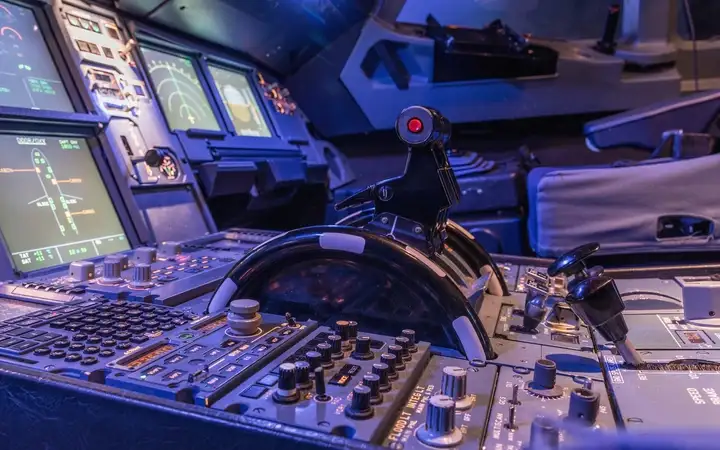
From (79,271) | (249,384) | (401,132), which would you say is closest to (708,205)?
(401,132)

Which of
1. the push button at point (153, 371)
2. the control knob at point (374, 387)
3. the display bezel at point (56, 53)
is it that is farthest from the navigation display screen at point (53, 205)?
the control knob at point (374, 387)

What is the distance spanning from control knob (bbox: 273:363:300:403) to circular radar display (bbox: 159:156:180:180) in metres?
1.73

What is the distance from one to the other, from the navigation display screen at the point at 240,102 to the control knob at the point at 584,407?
2.72 meters

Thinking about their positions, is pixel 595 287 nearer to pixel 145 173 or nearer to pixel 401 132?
pixel 401 132

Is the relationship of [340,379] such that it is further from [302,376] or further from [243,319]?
[243,319]

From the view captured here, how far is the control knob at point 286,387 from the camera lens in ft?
2.88

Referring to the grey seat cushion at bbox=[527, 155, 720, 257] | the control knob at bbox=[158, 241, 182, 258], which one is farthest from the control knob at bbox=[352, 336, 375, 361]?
the grey seat cushion at bbox=[527, 155, 720, 257]

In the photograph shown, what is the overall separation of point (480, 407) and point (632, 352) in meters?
0.38

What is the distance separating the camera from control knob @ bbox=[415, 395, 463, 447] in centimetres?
79

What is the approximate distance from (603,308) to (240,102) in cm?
293

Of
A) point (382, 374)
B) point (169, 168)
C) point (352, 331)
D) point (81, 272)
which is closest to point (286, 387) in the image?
point (382, 374)

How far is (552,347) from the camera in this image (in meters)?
1.22

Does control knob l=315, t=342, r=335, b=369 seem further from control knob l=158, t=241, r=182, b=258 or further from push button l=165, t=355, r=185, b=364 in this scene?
control knob l=158, t=241, r=182, b=258

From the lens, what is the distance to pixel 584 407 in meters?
0.86
